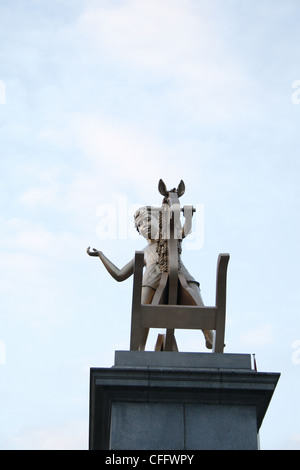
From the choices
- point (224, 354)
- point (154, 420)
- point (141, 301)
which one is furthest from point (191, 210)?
point (154, 420)

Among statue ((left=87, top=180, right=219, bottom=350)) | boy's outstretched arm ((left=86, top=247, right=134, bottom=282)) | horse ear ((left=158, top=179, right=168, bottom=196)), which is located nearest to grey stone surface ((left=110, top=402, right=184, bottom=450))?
statue ((left=87, top=180, right=219, bottom=350))

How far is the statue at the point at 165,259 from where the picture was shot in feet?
40.0

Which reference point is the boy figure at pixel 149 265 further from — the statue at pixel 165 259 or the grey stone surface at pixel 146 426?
the grey stone surface at pixel 146 426

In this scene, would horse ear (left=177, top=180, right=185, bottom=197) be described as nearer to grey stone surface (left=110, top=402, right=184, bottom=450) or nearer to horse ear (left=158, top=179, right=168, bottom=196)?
horse ear (left=158, top=179, right=168, bottom=196)

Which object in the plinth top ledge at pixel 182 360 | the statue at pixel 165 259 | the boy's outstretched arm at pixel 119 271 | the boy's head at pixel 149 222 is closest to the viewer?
the plinth top ledge at pixel 182 360

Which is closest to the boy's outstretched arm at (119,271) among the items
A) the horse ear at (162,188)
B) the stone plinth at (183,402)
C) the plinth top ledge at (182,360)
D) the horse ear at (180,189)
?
the horse ear at (162,188)

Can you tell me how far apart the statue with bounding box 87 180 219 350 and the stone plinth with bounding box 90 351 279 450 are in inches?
50.2

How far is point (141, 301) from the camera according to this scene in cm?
1201

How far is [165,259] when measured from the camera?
497 inches

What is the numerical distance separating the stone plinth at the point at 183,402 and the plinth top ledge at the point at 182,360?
4.3 inches

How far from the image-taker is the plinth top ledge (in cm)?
1062

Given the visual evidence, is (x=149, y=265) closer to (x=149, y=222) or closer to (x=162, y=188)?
(x=149, y=222)
